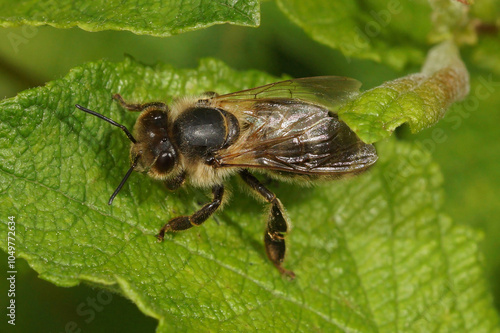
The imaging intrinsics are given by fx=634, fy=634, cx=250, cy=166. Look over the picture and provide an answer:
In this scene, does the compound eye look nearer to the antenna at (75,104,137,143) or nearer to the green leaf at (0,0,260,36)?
the antenna at (75,104,137,143)

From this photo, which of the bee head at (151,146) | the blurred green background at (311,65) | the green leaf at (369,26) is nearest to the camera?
the bee head at (151,146)

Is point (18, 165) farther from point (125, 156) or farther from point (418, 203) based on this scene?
point (418, 203)

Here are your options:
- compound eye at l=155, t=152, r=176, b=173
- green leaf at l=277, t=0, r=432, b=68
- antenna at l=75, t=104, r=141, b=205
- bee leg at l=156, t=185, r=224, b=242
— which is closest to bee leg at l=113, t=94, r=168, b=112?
antenna at l=75, t=104, r=141, b=205

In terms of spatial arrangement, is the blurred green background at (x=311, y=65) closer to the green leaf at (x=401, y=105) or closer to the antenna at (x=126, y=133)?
the green leaf at (x=401, y=105)

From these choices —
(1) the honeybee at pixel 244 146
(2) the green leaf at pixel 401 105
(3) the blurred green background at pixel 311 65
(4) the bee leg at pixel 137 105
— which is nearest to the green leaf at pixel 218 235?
(4) the bee leg at pixel 137 105

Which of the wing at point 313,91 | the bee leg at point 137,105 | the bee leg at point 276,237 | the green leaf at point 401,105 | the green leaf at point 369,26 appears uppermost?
the green leaf at point 369,26

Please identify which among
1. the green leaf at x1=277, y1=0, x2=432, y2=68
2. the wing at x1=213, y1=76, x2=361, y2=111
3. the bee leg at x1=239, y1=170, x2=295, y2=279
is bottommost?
the bee leg at x1=239, y1=170, x2=295, y2=279

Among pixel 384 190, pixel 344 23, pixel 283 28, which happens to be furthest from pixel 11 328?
pixel 283 28
